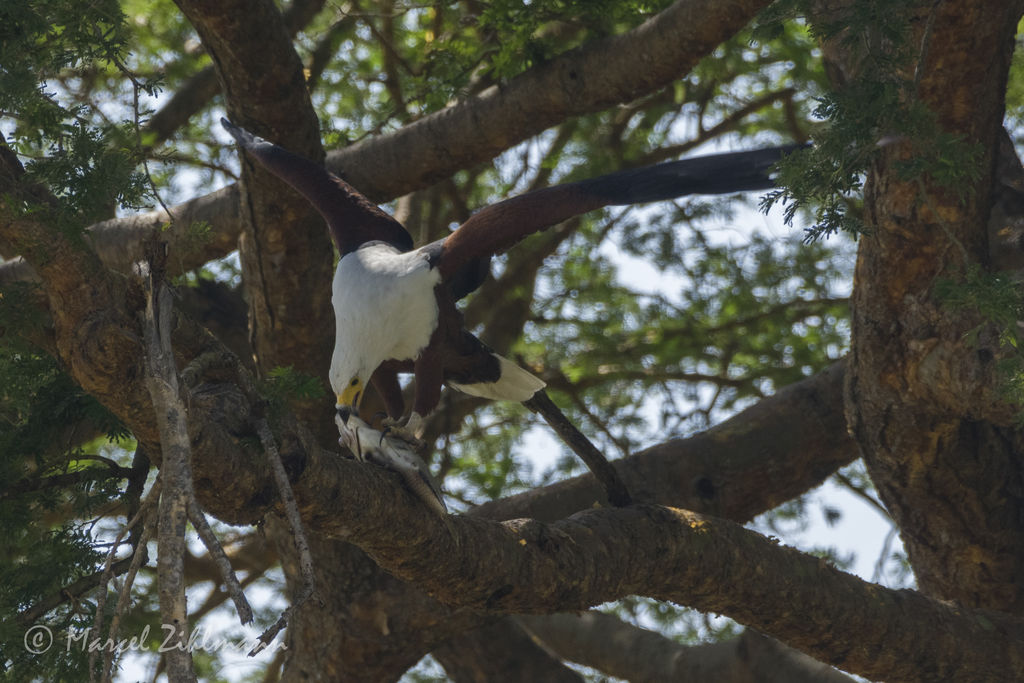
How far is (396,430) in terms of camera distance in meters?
2.77

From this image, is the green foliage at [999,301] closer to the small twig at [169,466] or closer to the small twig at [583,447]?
the small twig at [583,447]

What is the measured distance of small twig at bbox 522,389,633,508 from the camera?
3.33 m

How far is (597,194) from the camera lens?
283 cm

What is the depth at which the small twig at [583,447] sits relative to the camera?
10.9ft

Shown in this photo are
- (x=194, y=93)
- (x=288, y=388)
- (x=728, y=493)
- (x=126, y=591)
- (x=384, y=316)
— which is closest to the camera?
(x=126, y=591)

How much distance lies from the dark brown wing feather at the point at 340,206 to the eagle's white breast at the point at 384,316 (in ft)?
1.03

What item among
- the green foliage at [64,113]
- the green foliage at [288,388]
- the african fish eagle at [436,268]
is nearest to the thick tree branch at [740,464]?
the african fish eagle at [436,268]

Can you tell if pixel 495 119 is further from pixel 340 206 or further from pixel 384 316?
pixel 384 316

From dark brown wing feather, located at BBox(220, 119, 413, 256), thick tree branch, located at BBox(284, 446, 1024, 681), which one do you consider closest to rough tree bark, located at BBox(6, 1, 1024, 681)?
thick tree branch, located at BBox(284, 446, 1024, 681)

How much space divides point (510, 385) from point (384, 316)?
75 cm

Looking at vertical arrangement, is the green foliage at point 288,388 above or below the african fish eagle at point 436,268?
below

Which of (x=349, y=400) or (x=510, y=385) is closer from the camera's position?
(x=349, y=400)

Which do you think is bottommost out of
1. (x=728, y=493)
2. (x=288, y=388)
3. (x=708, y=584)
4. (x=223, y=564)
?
(x=223, y=564)

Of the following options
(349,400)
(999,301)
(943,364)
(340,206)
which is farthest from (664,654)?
(999,301)
